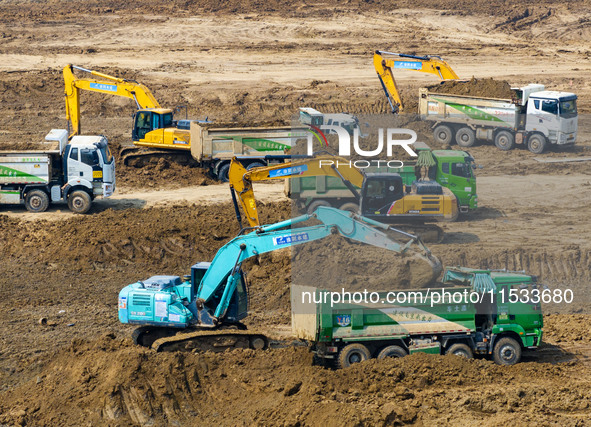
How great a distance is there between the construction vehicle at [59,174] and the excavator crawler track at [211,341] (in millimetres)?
10230

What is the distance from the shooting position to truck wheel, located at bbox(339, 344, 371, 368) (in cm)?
1490

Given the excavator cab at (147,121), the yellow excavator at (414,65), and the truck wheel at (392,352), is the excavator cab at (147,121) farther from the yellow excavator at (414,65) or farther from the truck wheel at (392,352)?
the truck wheel at (392,352)

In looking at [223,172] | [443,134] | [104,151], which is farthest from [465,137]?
[104,151]

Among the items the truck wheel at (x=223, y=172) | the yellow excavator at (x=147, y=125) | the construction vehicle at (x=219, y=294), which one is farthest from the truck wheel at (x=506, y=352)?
the yellow excavator at (x=147, y=125)

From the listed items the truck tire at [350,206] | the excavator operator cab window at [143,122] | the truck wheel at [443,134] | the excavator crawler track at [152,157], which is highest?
the excavator operator cab window at [143,122]

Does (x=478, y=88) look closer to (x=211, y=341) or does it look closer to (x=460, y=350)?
(x=460, y=350)

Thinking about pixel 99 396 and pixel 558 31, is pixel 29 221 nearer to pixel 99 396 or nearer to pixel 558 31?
pixel 99 396

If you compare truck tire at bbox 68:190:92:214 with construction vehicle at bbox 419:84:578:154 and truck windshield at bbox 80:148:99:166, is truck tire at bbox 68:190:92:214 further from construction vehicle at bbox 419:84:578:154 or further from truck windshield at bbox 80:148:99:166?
construction vehicle at bbox 419:84:578:154

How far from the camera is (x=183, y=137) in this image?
93.6 feet

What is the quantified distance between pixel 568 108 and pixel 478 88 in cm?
377

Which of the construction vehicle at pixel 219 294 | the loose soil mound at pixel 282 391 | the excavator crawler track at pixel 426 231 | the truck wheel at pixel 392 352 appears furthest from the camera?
the excavator crawler track at pixel 426 231

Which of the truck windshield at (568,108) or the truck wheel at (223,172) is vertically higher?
the truck windshield at (568,108)

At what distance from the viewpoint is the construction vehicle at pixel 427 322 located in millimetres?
14852

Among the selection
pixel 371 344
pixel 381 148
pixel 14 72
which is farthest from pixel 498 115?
pixel 14 72
